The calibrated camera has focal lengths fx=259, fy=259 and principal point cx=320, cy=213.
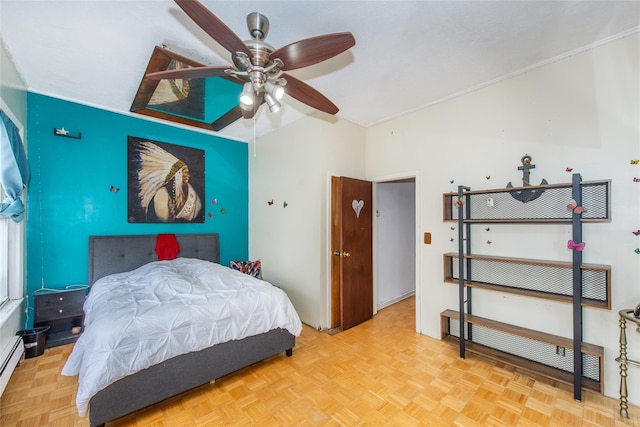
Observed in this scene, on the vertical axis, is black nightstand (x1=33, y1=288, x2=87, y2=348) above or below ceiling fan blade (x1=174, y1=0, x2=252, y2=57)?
below

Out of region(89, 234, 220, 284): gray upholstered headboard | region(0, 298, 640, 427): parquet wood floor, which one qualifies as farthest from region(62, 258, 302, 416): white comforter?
region(0, 298, 640, 427): parquet wood floor

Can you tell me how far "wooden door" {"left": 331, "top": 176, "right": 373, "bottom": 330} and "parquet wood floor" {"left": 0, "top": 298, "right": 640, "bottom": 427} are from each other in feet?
2.34

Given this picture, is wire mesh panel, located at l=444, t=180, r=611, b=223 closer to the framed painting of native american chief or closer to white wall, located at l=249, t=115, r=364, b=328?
white wall, located at l=249, t=115, r=364, b=328

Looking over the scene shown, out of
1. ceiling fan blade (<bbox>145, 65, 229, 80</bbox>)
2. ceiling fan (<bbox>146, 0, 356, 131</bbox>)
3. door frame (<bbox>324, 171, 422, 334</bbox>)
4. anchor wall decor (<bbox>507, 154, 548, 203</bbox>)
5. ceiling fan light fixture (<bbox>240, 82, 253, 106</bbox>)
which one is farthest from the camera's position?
door frame (<bbox>324, 171, 422, 334</bbox>)

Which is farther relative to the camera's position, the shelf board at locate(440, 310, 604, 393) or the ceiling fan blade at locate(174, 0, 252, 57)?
the shelf board at locate(440, 310, 604, 393)

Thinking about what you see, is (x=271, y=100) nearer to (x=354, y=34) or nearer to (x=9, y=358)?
(x=354, y=34)

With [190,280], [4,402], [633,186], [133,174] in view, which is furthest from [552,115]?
[4,402]

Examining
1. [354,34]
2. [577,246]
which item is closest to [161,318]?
[354,34]

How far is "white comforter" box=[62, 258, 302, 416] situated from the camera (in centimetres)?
169

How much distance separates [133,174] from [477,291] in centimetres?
444

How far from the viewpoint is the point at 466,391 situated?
7.03ft

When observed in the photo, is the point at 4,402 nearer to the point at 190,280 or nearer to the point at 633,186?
the point at 190,280

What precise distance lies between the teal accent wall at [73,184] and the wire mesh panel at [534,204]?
12.7 ft

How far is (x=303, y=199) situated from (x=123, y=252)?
239 cm
